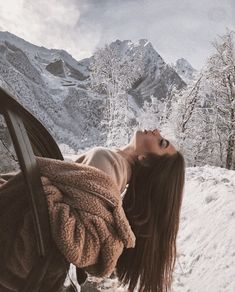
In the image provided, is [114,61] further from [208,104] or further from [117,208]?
[117,208]

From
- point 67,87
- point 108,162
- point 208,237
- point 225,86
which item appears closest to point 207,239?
point 208,237

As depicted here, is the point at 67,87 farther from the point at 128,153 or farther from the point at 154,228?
the point at 154,228

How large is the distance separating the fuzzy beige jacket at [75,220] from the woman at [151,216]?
21.4 inches

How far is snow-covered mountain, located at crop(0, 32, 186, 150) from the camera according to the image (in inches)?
1551

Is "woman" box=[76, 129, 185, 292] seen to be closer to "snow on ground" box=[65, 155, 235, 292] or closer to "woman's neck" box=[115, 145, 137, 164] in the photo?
"woman's neck" box=[115, 145, 137, 164]

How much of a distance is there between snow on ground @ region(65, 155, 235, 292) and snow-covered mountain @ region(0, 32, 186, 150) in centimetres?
2297

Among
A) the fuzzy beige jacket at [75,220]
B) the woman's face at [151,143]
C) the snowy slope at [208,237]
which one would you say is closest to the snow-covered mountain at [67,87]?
the snowy slope at [208,237]

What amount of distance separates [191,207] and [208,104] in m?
13.6

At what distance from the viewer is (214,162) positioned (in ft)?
81.7

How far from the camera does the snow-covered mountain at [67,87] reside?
39.4 metres

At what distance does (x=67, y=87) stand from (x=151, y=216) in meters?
47.0

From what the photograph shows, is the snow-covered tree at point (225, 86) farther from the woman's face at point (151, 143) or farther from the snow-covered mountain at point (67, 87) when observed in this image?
the woman's face at point (151, 143)

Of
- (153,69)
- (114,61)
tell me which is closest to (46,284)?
(114,61)

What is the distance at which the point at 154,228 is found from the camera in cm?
216
